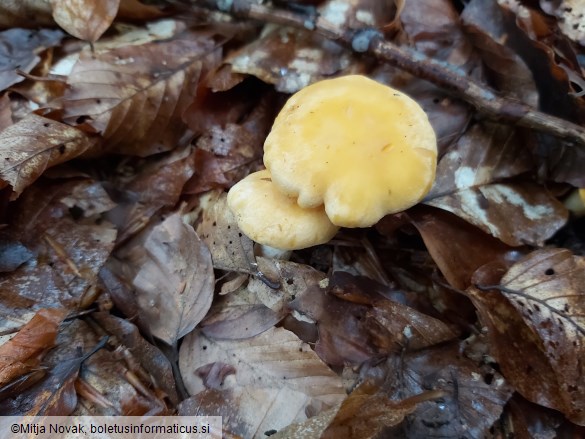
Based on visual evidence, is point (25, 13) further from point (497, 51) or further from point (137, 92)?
point (497, 51)

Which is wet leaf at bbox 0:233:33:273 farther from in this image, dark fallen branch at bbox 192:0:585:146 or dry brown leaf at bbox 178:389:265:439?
dark fallen branch at bbox 192:0:585:146

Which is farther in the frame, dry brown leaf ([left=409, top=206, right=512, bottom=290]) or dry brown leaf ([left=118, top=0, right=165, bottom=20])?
dry brown leaf ([left=118, top=0, right=165, bottom=20])

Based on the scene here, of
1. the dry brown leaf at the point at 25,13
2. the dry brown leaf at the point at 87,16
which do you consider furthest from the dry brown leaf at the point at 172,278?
the dry brown leaf at the point at 25,13

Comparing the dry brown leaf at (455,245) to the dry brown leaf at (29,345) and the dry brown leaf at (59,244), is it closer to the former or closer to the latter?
the dry brown leaf at (59,244)

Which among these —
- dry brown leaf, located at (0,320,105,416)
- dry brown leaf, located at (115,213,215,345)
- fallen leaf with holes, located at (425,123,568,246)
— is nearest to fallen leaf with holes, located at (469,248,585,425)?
fallen leaf with holes, located at (425,123,568,246)

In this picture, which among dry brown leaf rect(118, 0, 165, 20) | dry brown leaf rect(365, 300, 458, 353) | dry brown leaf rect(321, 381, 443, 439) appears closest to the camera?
dry brown leaf rect(321, 381, 443, 439)

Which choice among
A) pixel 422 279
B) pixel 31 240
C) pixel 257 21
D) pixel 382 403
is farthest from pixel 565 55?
pixel 31 240

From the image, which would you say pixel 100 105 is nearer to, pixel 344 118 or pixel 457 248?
pixel 344 118
